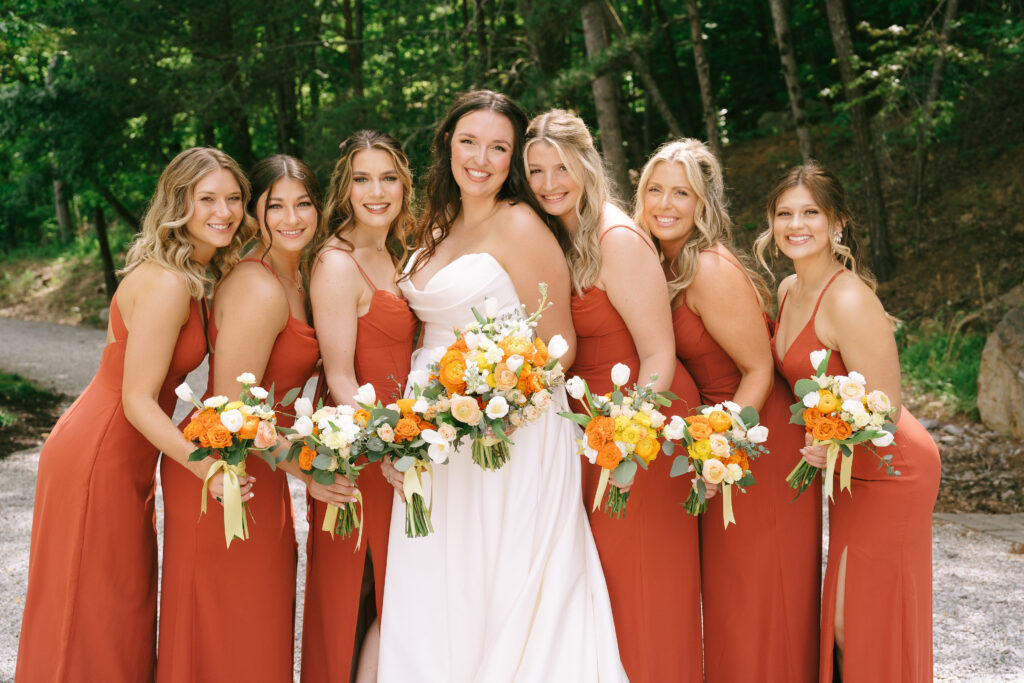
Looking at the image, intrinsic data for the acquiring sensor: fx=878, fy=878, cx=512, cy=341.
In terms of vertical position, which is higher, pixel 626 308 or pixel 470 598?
pixel 626 308

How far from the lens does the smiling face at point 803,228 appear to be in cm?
384

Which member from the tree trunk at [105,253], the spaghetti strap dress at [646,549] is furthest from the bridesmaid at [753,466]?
the tree trunk at [105,253]

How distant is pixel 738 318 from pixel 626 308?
0.50 m

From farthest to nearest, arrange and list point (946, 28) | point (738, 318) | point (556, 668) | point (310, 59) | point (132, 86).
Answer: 1. point (310, 59)
2. point (132, 86)
3. point (946, 28)
4. point (738, 318)
5. point (556, 668)

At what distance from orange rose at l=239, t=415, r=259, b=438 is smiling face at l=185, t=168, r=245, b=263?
1.02 m

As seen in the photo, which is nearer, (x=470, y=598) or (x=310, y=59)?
(x=470, y=598)

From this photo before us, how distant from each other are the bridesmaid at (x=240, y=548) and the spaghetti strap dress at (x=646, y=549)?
1290mm

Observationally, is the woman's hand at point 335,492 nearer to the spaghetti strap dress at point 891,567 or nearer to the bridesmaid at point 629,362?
the bridesmaid at point 629,362

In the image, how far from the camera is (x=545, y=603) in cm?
366

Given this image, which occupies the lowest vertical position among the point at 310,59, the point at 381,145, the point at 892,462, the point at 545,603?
the point at 545,603

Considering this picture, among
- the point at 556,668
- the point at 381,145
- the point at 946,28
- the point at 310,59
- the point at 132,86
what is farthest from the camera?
the point at 310,59

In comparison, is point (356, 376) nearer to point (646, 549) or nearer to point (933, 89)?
point (646, 549)

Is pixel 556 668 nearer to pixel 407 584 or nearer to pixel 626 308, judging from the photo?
pixel 407 584

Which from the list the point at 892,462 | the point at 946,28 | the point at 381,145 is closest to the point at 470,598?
the point at 892,462
